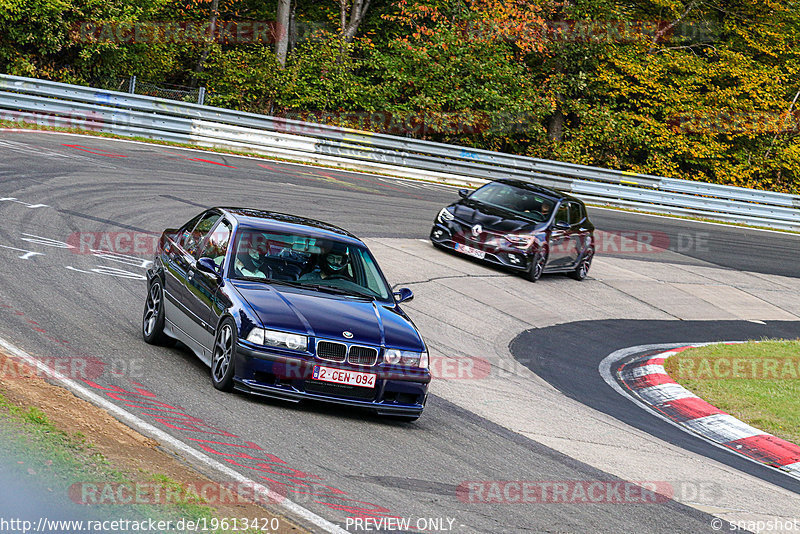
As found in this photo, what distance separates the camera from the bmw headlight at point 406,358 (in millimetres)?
8141

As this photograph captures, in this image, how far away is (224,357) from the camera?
26.9ft

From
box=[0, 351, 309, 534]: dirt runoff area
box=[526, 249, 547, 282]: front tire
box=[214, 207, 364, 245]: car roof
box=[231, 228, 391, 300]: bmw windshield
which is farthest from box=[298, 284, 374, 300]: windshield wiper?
box=[526, 249, 547, 282]: front tire

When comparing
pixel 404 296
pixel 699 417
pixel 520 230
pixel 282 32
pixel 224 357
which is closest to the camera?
pixel 224 357

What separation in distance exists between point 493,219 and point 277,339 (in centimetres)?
1061

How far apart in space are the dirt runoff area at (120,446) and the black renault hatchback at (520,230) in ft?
36.8

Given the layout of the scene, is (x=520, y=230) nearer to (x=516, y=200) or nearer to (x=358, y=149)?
(x=516, y=200)

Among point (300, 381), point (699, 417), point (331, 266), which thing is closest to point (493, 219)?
point (699, 417)

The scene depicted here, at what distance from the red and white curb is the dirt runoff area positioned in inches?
249

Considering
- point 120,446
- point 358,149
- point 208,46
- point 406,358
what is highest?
point 208,46

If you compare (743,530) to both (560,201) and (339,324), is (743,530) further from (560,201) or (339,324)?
(560,201)

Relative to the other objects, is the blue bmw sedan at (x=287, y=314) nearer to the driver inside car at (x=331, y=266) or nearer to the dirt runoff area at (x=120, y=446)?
the driver inside car at (x=331, y=266)

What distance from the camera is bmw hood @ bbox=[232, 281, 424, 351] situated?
26.2 feet

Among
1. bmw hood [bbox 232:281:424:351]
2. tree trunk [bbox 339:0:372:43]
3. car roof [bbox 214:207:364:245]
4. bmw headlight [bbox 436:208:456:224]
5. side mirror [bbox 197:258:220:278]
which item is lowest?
bmw headlight [bbox 436:208:456:224]

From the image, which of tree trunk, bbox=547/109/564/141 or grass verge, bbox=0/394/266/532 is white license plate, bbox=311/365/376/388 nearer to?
grass verge, bbox=0/394/266/532
